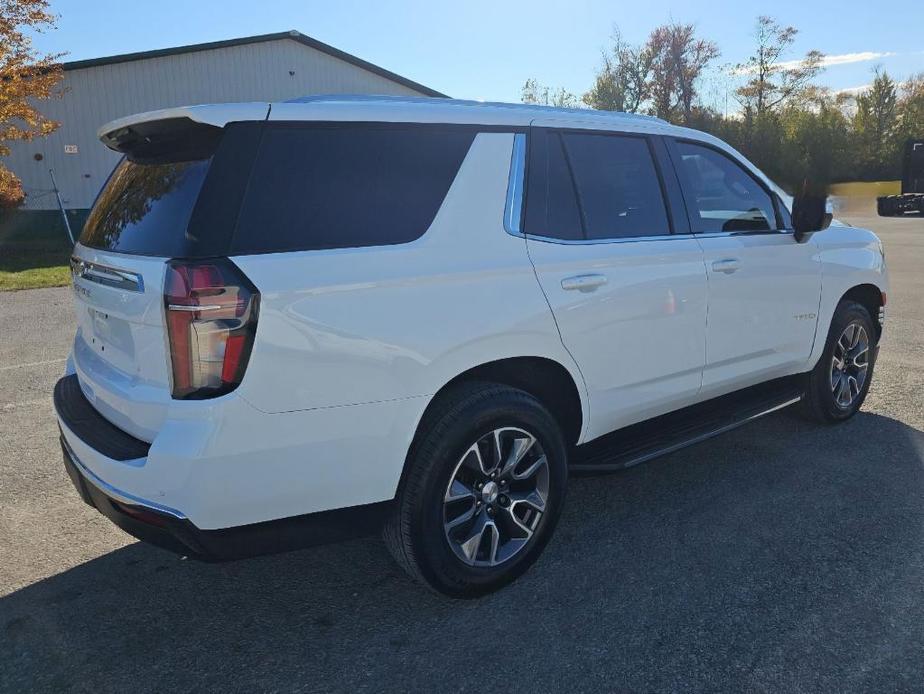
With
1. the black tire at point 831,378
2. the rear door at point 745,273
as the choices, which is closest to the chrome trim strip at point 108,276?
the rear door at point 745,273

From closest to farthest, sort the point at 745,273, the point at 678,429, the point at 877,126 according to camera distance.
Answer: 1. the point at 678,429
2. the point at 745,273
3. the point at 877,126

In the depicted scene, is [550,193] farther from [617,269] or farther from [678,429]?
[678,429]

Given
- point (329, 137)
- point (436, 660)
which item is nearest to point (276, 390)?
point (329, 137)

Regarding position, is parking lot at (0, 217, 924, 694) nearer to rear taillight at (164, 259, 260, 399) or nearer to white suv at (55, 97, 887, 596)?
white suv at (55, 97, 887, 596)

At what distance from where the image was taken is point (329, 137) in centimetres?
258

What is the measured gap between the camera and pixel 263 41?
24172mm

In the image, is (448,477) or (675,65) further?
(675,65)

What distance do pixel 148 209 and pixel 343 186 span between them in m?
0.72

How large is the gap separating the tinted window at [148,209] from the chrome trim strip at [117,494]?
31.3 inches

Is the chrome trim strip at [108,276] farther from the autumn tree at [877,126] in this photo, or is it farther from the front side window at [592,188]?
the autumn tree at [877,126]

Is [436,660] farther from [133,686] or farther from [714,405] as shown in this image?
[714,405]

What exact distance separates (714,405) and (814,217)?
4.15 ft

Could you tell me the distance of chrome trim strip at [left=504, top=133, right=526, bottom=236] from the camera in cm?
296

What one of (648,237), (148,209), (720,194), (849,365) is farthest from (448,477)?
(849,365)
